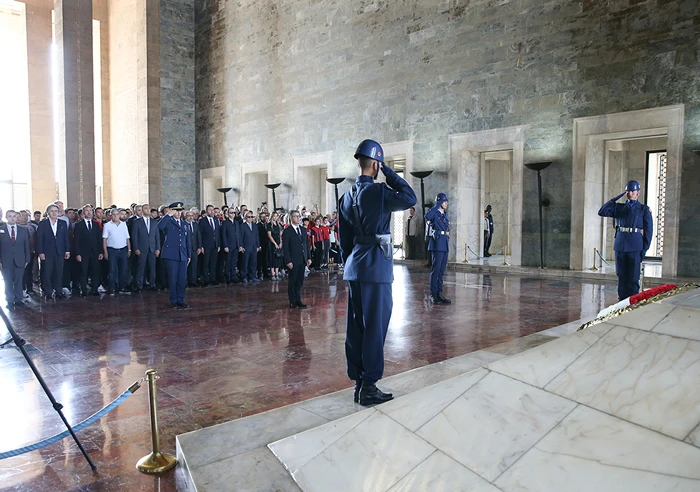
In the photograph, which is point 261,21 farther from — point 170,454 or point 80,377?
point 170,454

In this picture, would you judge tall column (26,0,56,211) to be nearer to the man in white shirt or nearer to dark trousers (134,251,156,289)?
dark trousers (134,251,156,289)

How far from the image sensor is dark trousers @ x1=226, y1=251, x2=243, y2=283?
11.8m

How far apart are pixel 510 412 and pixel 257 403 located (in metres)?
2.26

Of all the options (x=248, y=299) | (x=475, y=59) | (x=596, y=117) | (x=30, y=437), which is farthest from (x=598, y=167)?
(x=30, y=437)

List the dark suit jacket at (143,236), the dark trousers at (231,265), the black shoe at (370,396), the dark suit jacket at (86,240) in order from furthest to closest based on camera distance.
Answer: the dark trousers at (231,265), the dark suit jacket at (143,236), the dark suit jacket at (86,240), the black shoe at (370,396)

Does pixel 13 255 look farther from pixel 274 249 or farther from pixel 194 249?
pixel 274 249

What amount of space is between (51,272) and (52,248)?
44 cm

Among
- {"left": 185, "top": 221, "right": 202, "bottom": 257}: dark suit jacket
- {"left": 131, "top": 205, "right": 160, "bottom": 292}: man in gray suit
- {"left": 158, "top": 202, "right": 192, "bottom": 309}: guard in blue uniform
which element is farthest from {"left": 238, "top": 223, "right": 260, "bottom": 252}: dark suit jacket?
{"left": 158, "top": 202, "right": 192, "bottom": 309}: guard in blue uniform

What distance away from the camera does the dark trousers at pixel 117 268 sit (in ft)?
32.6

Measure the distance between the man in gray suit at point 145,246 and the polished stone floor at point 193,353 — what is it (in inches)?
29.0

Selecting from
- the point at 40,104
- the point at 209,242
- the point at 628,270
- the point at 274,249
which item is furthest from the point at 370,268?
the point at 40,104

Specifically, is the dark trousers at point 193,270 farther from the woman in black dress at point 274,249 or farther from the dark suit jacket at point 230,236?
the woman in black dress at point 274,249

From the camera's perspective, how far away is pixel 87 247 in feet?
32.2

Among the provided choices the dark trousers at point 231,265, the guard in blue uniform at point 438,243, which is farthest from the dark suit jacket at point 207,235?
the guard in blue uniform at point 438,243
